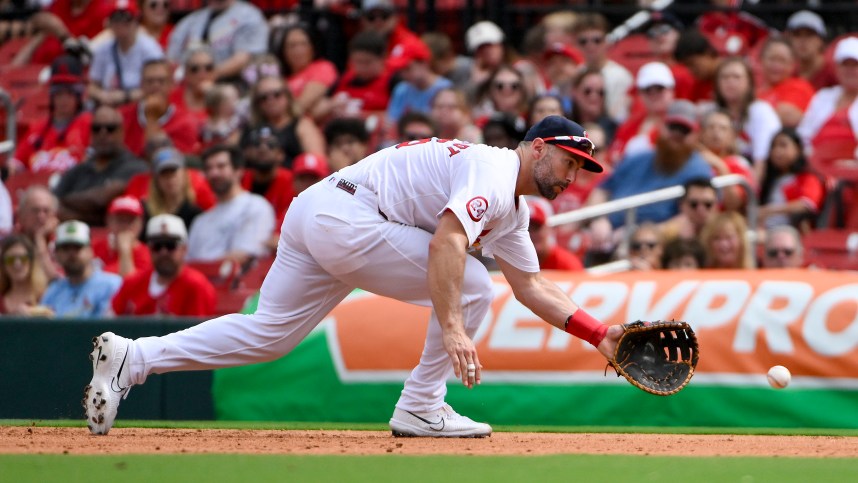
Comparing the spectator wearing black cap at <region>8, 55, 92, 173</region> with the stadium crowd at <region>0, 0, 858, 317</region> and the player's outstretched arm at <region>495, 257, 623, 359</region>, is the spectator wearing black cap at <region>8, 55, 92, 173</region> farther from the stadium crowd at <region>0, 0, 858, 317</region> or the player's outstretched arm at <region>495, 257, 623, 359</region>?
the player's outstretched arm at <region>495, 257, 623, 359</region>

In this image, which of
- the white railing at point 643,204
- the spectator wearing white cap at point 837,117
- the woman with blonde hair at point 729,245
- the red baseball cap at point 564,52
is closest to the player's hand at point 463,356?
the woman with blonde hair at point 729,245

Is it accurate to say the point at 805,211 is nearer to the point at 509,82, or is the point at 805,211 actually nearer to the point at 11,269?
the point at 509,82

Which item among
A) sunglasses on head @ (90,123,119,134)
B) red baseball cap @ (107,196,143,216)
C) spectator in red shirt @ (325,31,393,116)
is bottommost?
red baseball cap @ (107,196,143,216)

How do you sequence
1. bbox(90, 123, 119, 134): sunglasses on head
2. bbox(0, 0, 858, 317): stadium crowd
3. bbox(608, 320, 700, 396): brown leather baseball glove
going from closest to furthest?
1. bbox(608, 320, 700, 396): brown leather baseball glove
2. bbox(0, 0, 858, 317): stadium crowd
3. bbox(90, 123, 119, 134): sunglasses on head

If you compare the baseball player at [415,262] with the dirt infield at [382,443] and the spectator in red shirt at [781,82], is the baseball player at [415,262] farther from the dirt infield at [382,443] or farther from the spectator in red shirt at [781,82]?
the spectator in red shirt at [781,82]

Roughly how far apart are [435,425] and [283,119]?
620 cm

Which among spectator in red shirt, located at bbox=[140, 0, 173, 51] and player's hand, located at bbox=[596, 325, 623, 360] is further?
spectator in red shirt, located at bbox=[140, 0, 173, 51]

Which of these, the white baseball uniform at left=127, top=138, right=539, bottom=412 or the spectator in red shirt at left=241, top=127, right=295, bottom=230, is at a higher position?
the white baseball uniform at left=127, top=138, right=539, bottom=412

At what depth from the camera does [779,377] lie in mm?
7387

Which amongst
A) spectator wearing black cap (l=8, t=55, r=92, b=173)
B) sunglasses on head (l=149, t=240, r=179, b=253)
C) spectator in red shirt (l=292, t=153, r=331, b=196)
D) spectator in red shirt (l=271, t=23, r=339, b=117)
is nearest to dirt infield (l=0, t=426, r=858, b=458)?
sunglasses on head (l=149, t=240, r=179, b=253)

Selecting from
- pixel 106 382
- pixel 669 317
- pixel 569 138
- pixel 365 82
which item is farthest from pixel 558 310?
pixel 365 82

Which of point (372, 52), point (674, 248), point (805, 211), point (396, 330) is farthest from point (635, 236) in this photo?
point (372, 52)

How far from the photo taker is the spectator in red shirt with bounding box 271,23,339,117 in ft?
43.6

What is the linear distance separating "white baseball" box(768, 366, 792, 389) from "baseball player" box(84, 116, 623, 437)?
1.22 meters
